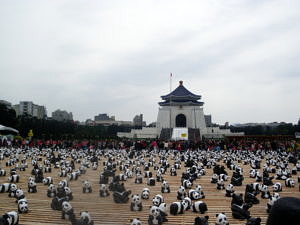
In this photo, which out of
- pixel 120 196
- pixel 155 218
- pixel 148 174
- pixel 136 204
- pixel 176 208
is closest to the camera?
pixel 155 218

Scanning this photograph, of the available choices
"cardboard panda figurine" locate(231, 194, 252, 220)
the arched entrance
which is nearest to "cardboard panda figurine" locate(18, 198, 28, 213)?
"cardboard panda figurine" locate(231, 194, 252, 220)

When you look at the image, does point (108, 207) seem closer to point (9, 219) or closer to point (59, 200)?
point (59, 200)

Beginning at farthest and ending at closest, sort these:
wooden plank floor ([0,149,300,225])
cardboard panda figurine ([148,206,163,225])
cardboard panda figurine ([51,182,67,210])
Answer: cardboard panda figurine ([51,182,67,210]), wooden plank floor ([0,149,300,225]), cardboard panda figurine ([148,206,163,225])

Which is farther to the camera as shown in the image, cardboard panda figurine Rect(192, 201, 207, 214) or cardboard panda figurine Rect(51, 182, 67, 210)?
cardboard panda figurine Rect(51, 182, 67, 210)

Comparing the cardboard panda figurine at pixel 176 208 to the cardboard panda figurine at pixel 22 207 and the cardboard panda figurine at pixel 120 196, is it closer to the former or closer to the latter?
the cardboard panda figurine at pixel 120 196

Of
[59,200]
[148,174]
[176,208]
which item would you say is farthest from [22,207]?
[148,174]

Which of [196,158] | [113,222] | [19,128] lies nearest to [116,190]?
[113,222]

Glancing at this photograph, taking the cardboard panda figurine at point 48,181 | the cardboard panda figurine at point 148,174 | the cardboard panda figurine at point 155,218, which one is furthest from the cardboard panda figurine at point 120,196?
the cardboard panda figurine at point 148,174

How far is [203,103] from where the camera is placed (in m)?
72.8

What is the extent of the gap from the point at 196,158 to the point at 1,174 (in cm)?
1306

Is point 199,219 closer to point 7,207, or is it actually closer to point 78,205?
point 78,205

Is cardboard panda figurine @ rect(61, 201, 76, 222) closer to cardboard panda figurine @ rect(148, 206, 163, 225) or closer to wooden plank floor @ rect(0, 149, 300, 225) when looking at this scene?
wooden plank floor @ rect(0, 149, 300, 225)

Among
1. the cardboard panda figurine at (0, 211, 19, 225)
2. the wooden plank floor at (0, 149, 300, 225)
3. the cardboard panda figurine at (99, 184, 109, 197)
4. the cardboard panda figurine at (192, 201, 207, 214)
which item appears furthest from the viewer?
the cardboard panda figurine at (99, 184, 109, 197)

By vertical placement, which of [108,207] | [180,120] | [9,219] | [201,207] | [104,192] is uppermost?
[180,120]
